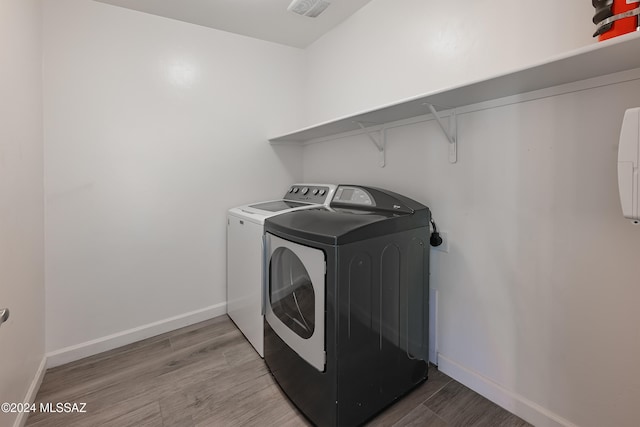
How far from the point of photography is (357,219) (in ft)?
4.57

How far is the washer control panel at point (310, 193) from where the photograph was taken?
6.84 feet

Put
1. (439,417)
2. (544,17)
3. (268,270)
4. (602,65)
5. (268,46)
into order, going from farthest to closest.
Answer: (268,46) < (268,270) < (439,417) < (544,17) < (602,65)

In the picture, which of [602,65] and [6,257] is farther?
[6,257]

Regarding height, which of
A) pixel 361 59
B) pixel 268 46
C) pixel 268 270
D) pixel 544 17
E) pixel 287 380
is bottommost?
pixel 287 380

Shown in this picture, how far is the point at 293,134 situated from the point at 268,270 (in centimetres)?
108

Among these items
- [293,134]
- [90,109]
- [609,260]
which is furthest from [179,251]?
[609,260]

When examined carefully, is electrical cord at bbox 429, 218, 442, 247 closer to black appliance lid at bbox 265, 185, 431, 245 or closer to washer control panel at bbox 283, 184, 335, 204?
black appliance lid at bbox 265, 185, 431, 245

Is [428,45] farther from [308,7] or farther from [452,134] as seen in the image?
[308,7]

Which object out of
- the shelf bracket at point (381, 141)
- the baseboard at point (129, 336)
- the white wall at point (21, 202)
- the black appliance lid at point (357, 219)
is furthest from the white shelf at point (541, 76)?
the baseboard at point (129, 336)

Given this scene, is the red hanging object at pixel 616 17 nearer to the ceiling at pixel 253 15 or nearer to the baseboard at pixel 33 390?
the ceiling at pixel 253 15

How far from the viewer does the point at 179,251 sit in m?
2.25

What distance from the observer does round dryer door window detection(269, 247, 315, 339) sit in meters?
1.38

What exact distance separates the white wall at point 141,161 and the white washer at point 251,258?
0.27 meters

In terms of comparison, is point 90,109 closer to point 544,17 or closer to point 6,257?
point 6,257
